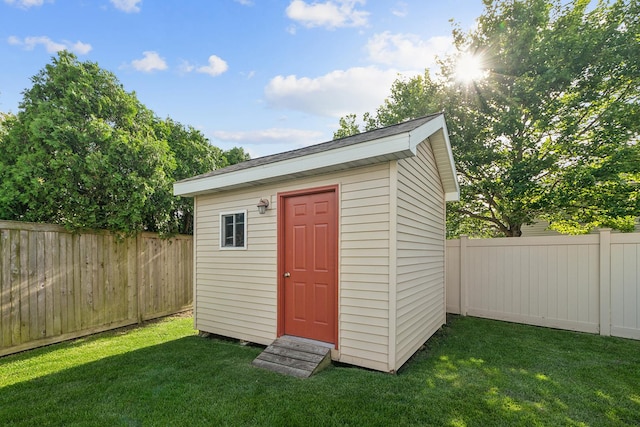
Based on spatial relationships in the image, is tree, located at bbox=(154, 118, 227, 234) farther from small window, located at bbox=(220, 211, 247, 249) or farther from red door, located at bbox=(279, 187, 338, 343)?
red door, located at bbox=(279, 187, 338, 343)

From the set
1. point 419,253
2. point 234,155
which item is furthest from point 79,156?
point 419,253

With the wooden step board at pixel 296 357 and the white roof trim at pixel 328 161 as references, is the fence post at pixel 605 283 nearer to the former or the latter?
the white roof trim at pixel 328 161

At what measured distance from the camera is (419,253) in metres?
4.28

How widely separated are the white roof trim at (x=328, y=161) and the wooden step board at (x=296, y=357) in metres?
2.26

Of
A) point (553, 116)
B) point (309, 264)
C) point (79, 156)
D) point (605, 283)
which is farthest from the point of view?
point (553, 116)

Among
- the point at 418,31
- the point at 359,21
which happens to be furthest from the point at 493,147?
the point at 359,21

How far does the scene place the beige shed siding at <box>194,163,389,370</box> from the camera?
338cm

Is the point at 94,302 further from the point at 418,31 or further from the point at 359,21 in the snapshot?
the point at 418,31

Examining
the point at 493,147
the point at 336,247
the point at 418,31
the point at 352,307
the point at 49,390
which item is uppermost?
the point at 418,31

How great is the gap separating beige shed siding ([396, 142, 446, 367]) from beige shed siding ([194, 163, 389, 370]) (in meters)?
0.24

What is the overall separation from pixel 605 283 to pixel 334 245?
14.5 ft

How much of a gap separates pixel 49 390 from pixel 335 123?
46.1 feet

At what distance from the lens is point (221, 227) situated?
4980 millimetres

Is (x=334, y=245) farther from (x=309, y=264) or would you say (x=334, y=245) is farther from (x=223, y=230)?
(x=223, y=230)
